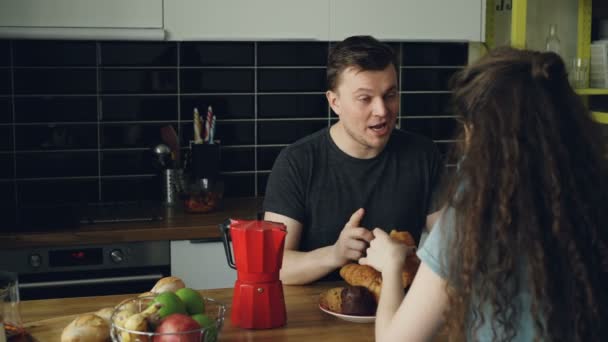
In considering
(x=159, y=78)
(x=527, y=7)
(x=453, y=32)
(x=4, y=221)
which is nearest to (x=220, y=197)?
(x=159, y=78)

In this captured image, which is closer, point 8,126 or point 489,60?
point 489,60

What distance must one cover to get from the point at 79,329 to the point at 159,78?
75.4 inches

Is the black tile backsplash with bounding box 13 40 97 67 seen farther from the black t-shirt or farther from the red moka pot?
the red moka pot

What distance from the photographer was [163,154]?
10.5 feet

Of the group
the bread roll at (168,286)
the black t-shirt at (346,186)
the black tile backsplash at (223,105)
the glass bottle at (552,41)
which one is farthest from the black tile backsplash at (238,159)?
the bread roll at (168,286)

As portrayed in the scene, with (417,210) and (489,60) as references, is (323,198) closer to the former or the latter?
(417,210)

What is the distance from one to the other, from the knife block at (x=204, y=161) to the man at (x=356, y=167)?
828mm

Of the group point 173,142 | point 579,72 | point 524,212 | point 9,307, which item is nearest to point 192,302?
point 9,307

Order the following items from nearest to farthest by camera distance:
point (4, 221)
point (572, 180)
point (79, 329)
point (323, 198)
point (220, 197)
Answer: point (572, 180), point (79, 329), point (323, 198), point (4, 221), point (220, 197)

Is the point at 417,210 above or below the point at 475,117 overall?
below

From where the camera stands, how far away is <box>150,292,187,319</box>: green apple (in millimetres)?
1516

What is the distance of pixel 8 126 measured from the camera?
324cm

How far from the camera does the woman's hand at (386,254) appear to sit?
1.59m

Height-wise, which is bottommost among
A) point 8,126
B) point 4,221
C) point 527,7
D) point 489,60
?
point 4,221
